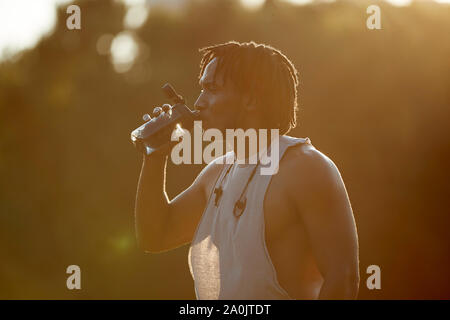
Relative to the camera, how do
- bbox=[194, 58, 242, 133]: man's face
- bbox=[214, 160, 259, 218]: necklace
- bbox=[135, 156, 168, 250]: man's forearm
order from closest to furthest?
bbox=[214, 160, 259, 218]: necklace, bbox=[194, 58, 242, 133]: man's face, bbox=[135, 156, 168, 250]: man's forearm

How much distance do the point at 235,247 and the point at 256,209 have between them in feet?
0.58

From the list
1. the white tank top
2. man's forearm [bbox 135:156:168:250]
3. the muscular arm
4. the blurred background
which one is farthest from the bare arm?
the blurred background

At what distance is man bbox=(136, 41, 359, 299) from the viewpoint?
286 cm

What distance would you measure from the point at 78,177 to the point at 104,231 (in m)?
1.21

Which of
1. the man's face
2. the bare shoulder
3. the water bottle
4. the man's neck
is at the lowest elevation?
the bare shoulder

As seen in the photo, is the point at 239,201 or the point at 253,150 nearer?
the point at 239,201

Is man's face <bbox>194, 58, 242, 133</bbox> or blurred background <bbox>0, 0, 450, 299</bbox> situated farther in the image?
blurred background <bbox>0, 0, 450, 299</bbox>

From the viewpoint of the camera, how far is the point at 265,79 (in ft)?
10.9

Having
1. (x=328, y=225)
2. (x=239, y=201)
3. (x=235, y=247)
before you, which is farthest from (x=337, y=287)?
(x=239, y=201)

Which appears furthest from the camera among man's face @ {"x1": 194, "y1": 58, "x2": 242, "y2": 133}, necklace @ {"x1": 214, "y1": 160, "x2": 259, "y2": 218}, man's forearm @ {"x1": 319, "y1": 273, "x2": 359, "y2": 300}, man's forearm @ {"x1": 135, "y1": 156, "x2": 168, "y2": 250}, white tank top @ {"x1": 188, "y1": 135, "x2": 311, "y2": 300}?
man's forearm @ {"x1": 135, "y1": 156, "x2": 168, "y2": 250}

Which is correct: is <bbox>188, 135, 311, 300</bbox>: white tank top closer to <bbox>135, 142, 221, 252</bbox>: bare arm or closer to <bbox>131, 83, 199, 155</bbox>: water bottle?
<bbox>135, 142, 221, 252</bbox>: bare arm

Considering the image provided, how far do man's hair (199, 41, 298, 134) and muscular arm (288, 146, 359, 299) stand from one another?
0.45 meters

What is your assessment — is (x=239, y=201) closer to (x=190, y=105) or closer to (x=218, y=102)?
(x=218, y=102)

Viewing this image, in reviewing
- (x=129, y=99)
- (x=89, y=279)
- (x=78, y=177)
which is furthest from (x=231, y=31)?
(x=89, y=279)
